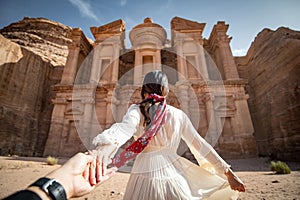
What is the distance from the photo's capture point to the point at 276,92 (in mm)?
12789

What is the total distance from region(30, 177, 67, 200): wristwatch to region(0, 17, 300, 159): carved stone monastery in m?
10.3

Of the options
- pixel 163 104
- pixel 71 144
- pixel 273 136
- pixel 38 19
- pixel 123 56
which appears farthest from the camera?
pixel 38 19

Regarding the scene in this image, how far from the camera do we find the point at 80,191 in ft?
2.93

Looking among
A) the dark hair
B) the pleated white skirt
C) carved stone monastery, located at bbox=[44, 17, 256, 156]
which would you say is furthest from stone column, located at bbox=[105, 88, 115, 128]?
the dark hair

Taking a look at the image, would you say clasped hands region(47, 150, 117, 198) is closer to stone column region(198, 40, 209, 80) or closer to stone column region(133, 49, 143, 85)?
stone column region(133, 49, 143, 85)

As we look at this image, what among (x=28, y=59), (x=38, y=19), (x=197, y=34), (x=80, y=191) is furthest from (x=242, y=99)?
(x=38, y=19)

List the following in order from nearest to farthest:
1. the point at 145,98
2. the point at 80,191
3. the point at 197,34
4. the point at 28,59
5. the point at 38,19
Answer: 1. the point at 80,191
2. the point at 145,98
3. the point at 197,34
4. the point at 28,59
5. the point at 38,19

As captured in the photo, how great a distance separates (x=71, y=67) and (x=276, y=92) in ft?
61.7

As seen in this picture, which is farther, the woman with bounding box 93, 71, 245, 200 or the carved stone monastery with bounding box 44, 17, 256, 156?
the carved stone monastery with bounding box 44, 17, 256, 156

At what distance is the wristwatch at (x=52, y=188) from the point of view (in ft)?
2.36

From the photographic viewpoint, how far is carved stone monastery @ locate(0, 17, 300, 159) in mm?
11266

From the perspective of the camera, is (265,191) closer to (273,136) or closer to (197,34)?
(273,136)

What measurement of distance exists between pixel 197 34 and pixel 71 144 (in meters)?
15.5

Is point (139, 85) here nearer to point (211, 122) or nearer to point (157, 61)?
point (157, 61)
